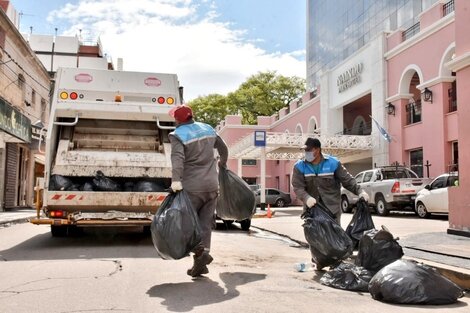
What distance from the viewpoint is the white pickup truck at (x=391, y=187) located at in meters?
16.4

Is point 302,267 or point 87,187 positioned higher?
point 87,187

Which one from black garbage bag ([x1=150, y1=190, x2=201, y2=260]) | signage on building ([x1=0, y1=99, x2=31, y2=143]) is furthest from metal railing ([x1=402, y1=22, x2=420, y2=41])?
black garbage bag ([x1=150, y1=190, x2=201, y2=260])

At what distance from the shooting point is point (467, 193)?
8.72 meters

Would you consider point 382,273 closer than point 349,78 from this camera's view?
Yes

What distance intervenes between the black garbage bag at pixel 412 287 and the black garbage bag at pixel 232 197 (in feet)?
7.08

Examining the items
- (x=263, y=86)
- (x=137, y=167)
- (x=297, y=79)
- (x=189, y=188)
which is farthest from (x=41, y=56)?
(x=189, y=188)

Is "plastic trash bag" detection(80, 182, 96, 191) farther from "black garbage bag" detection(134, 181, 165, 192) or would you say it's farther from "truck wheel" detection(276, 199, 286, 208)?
"truck wheel" detection(276, 199, 286, 208)

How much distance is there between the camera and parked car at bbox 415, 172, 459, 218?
45.6 ft

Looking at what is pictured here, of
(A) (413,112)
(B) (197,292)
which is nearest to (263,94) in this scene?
(A) (413,112)

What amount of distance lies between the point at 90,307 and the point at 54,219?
430 centimetres

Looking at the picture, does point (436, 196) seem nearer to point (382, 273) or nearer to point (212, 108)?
point (382, 273)

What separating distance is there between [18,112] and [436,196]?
16.5 meters

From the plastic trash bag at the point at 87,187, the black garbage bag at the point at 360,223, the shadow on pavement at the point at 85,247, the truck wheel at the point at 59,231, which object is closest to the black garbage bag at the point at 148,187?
the plastic trash bag at the point at 87,187

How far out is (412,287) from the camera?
169 inches
